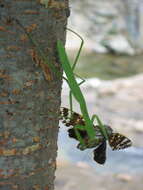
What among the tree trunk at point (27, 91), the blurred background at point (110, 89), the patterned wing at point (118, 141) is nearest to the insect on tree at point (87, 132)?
the patterned wing at point (118, 141)

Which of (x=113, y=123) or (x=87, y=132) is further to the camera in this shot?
(x=113, y=123)

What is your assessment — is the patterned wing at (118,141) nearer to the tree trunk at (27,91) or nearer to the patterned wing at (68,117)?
the patterned wing at (68,117)

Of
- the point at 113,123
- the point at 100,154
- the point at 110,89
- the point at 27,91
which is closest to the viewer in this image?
the point at 27,91

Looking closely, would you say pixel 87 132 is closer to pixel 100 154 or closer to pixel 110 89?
pixel 100 154

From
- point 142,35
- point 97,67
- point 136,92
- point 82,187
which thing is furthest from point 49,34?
point 142,35

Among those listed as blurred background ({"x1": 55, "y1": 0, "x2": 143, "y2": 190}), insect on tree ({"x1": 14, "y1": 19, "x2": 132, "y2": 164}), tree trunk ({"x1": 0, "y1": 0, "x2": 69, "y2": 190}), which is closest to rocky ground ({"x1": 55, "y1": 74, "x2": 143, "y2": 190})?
blurred background ({"x1": 55, "y1": 0, "x2": 143, "y2": 190})

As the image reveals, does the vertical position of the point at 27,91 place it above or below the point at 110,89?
above

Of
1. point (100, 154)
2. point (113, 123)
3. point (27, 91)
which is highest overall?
point (27, 91)

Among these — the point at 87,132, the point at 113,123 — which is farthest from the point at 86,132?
the point at 113,123
